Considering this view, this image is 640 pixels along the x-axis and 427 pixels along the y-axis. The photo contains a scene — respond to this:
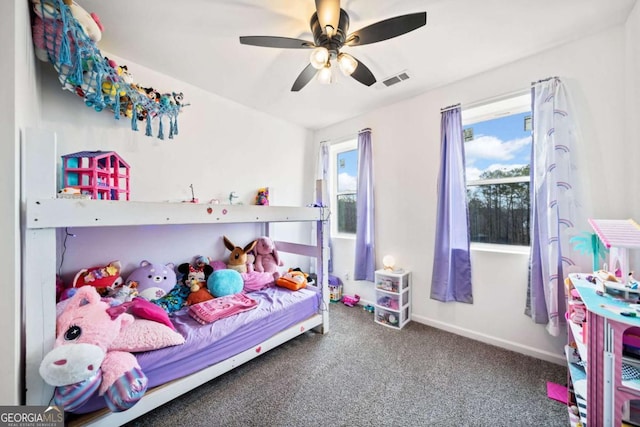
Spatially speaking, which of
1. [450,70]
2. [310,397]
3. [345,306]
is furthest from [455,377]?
[450,70]

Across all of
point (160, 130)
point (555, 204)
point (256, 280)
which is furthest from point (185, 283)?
point (555, 204)

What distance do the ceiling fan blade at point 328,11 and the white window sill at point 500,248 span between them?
2.26 metres

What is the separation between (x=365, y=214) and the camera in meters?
2.96

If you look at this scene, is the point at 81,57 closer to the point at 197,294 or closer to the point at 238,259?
the point at 197,294

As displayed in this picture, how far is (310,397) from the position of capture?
5.04 ft

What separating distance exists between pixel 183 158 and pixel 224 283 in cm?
133

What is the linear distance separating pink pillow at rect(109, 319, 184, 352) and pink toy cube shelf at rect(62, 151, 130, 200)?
2.79 ft

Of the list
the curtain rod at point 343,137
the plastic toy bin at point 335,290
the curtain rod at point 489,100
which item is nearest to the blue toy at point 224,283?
the plastic toy bin at point 335,290

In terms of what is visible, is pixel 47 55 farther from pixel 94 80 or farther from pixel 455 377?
pixel 455 377

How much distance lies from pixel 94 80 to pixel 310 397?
8.34ft

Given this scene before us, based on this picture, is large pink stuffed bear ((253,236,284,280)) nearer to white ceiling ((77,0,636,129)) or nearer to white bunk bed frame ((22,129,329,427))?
white bunk bed frame ((22,129,329,427))

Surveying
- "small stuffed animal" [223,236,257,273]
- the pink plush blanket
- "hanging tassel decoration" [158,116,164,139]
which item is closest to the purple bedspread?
the pink plush blanket

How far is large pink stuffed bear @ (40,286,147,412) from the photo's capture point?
0.95 meters

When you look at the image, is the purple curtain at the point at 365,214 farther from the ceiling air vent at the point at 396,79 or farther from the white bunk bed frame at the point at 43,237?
the white bunk bed frame at the point at 43,237
